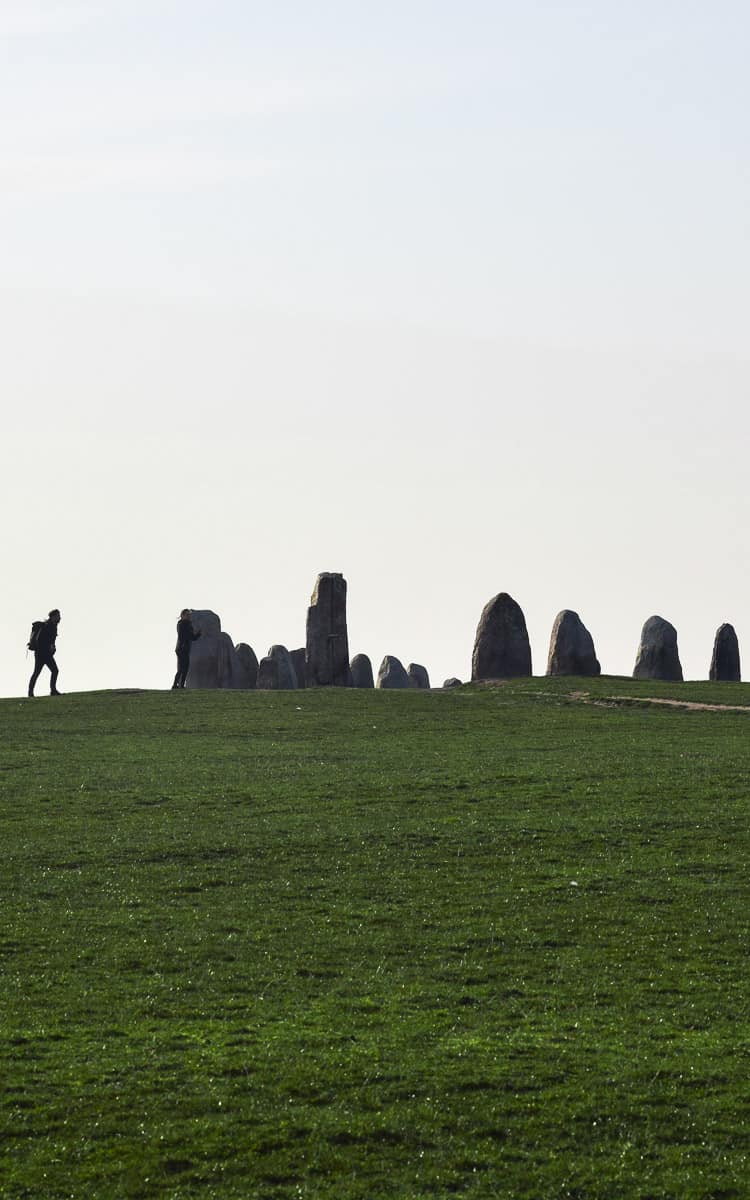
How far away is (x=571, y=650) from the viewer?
53000 mm

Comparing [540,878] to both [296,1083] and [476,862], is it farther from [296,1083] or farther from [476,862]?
[296,1083]

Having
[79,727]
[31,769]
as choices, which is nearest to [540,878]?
[31,769]

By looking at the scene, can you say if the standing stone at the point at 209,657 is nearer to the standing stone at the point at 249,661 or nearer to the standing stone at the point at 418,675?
the standing stone at the point at 249,661

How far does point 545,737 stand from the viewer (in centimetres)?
3497

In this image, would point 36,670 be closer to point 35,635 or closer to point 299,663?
point 35,635

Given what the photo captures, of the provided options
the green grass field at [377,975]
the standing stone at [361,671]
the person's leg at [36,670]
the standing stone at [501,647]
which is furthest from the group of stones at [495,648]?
the green grass field at [377,975]

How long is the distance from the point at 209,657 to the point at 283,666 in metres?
6.17

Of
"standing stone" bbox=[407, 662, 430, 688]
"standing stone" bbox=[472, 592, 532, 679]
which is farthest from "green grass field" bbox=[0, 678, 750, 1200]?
"standing stone" bbox=[407, 662, 430, 688]

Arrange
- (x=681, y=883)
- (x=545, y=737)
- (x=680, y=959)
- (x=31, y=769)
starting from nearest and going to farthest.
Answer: (x=680, y=959) → (x=681, y=883) → (x=31, y=769) → (x=545, y=737)

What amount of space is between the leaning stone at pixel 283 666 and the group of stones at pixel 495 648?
359cm

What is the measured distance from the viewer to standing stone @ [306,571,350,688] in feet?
177

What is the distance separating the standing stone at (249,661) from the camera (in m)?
67.7

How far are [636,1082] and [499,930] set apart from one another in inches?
199

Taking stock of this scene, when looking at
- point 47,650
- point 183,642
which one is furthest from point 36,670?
point 183,642
